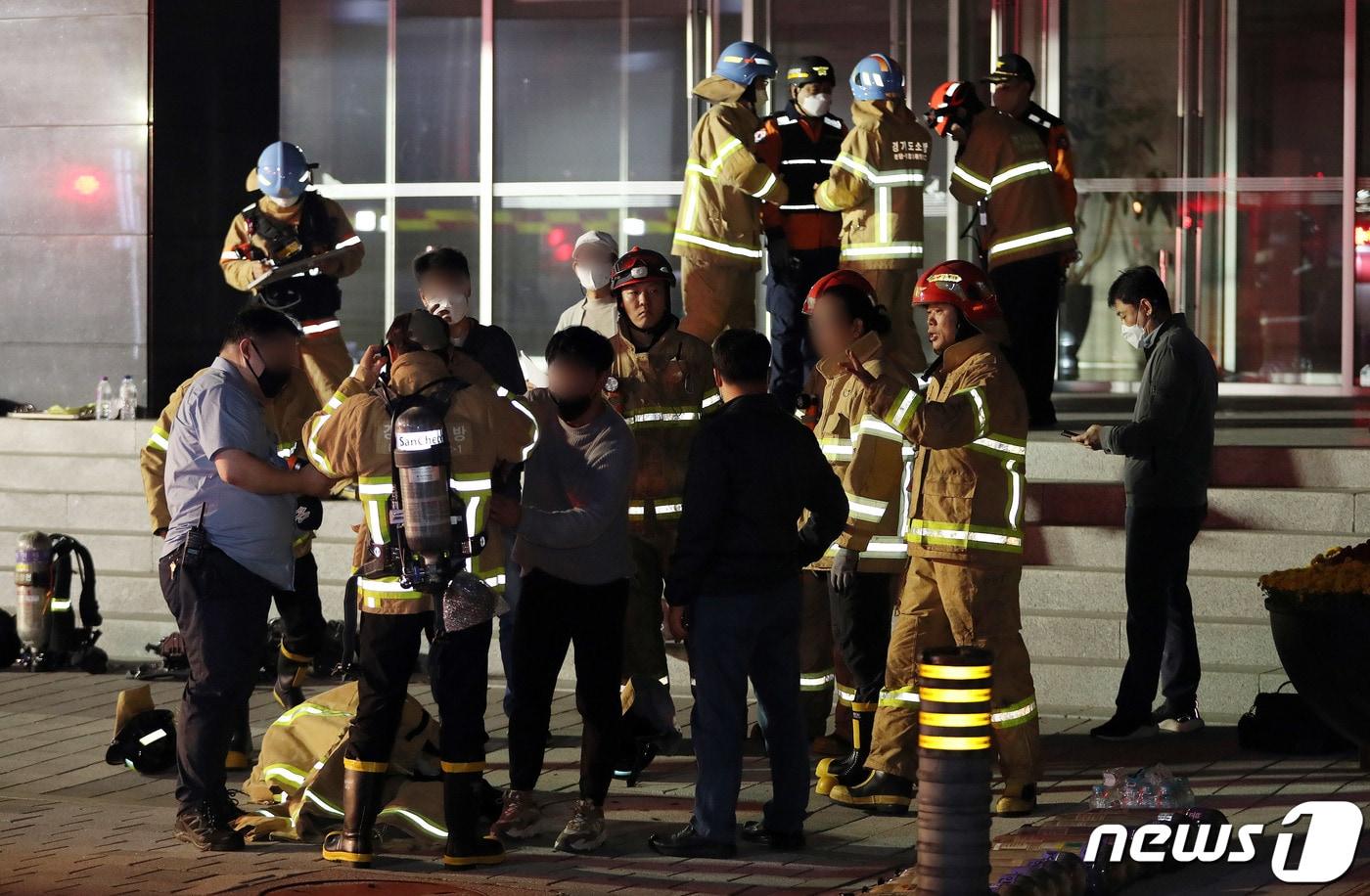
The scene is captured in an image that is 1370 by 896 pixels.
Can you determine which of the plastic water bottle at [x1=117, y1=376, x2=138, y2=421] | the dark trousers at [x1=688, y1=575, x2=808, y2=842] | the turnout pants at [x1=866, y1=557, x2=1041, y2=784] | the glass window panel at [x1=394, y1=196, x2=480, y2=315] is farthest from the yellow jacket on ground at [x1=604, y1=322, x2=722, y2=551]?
the glass window panel at [x1=394, y1=196, x2=480, y2=315]

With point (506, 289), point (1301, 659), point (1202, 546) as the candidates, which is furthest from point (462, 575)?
point (506, 289)

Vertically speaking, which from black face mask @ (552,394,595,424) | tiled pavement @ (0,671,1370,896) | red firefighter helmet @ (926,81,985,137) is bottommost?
tiled pavement @ (0,671,1370,896)

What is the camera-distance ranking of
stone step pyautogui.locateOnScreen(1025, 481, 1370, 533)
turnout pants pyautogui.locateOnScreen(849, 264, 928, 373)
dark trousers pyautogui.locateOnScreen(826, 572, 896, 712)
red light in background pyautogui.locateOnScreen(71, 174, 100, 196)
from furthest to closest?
red light in background pyautogui.locateOnScreen(71, 174, 100, 196)
turnout pants pyautogui.locateOnScreen(849, 264, 928, 373)
stone step pyautogui.locateOnScreen(1025, 481, 1370, 533)
dark trousers pyautogui.locateOnScreen(826, 572, 896, 712)

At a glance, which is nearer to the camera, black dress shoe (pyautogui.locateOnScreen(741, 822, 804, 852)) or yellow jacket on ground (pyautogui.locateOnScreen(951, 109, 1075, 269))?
black dress shoe (pyautogui.locateOnScreen(741, 822, 804, 852))

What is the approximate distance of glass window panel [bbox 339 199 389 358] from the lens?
17062mm

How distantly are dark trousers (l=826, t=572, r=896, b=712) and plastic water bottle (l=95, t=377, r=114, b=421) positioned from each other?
711cm

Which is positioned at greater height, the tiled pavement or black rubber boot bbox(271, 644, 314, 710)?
black rubber boot bbox(271, 644, 314, 710)

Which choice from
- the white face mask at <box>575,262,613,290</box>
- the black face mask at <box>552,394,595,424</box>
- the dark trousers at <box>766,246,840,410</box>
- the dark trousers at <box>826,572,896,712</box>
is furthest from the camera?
the dark trousers at <box>766,246,840,410</box>

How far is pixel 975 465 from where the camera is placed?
8031 millimetres

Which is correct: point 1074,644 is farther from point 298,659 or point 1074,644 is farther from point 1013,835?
point 298,659

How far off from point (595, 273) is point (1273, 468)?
12.7ft

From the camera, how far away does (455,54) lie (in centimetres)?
1716

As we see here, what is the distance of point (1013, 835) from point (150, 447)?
4071 millimetres

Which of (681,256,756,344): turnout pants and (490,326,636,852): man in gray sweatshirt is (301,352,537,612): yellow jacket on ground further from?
(681,256,756,344): turnout pants
